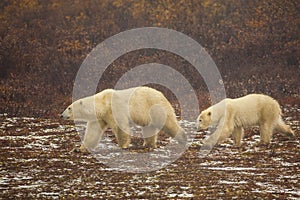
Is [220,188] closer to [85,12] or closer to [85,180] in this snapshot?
[85,180]

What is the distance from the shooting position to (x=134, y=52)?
938 inches

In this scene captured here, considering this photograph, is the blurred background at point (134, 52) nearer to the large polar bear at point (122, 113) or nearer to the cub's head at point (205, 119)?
the large polar bear at point (122, 113)

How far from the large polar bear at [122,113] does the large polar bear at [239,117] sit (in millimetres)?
661

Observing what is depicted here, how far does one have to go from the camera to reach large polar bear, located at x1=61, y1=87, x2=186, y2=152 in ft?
39.9

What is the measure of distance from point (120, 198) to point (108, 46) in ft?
52.2

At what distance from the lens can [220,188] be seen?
30.3 feet

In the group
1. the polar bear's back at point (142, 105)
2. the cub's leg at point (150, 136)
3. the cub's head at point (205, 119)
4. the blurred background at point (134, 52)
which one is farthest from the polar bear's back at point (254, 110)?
the blurred background at point (134, 52)

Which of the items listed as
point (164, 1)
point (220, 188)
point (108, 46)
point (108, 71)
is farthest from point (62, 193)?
point (164, 1)

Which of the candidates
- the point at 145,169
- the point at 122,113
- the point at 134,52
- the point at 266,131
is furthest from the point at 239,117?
the point at 134,52

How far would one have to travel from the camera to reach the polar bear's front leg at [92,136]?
1227 centimetres

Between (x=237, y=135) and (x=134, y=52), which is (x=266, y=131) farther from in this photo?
(x=134, y=52)

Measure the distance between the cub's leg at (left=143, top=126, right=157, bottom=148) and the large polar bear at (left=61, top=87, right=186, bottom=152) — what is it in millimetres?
79

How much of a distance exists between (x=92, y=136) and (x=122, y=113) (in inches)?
29.8

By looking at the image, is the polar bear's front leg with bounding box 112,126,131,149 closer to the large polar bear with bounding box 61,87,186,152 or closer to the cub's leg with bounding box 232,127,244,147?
the large polar bear with bounding box 61,87,186,152
